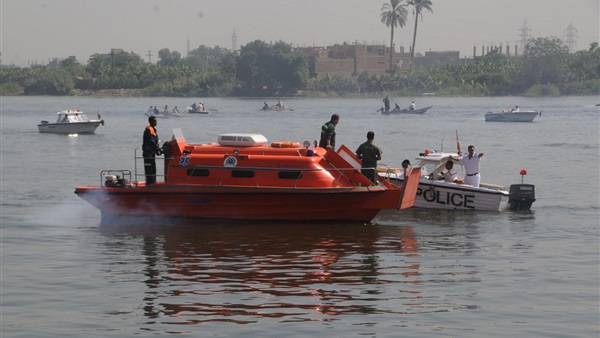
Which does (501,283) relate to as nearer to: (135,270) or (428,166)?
(135,270)

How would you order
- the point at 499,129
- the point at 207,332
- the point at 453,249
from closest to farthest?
the point at 207,332 < the point at 453,249 < the point at 499,129

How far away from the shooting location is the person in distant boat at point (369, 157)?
81.6 feet

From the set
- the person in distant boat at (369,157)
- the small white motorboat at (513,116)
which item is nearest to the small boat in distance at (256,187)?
the person in distant boat at (369,157)

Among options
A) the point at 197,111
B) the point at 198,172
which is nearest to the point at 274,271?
the point at 198,172

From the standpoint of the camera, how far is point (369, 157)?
2502 cm

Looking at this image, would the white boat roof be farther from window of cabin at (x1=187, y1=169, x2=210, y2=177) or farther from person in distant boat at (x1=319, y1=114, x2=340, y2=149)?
person in distant boat at (x1=319, y1=114, x2=340, y2=149)

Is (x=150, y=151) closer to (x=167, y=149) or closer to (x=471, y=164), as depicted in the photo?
(x=167, y=149)

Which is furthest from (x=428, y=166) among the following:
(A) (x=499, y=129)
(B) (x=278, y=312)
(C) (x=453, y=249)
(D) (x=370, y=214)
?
(A) (x=499, y=129)

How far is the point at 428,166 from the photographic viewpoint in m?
29.0

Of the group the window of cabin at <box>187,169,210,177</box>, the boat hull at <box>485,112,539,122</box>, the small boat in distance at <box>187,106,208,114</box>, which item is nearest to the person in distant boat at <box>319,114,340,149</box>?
the window of cabin at <box>187,169,210,177</box>

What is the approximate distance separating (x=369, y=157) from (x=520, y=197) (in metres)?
5.45

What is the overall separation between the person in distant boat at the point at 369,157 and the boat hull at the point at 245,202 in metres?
0.53

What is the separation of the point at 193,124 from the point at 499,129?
1103 inches

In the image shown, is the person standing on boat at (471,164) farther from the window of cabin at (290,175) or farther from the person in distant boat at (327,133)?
the window of cabin at (290,175)
